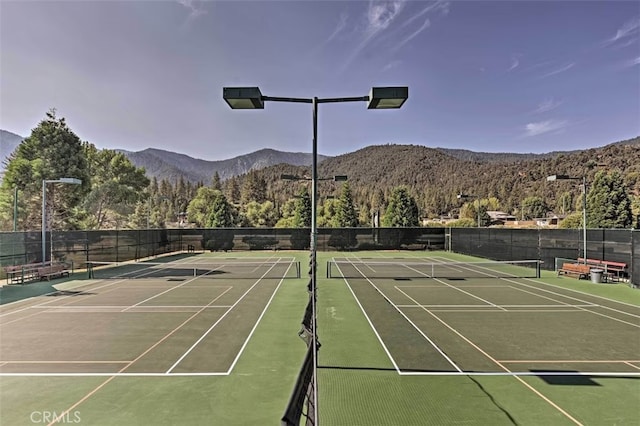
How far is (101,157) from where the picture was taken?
50844mm

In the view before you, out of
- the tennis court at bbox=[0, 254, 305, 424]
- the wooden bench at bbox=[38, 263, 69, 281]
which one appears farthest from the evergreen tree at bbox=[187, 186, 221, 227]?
the tennis court at bbox=[0, 254, 305, 424]

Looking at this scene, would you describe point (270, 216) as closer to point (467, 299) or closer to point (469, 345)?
point (467, 299)

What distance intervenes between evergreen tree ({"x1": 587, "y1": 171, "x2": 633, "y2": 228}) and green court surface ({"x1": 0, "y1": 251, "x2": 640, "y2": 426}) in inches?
1385

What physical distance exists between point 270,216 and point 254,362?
2904 inches

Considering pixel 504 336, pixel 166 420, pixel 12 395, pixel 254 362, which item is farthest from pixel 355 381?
pixel 12 395

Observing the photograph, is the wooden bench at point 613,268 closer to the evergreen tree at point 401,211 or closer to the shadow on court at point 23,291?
the shadow on court at point 23,291

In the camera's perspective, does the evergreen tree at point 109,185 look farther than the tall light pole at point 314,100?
Yes

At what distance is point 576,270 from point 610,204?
32291 mm

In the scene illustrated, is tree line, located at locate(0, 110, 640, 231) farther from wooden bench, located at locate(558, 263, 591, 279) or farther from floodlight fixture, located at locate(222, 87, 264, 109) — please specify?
floodlight fixture, located at locate(222, 87, 264, 109)

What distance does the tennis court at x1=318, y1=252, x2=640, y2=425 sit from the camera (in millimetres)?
5977

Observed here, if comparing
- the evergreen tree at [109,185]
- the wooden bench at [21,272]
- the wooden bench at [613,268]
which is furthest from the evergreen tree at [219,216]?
the wooden bench at [613,268]

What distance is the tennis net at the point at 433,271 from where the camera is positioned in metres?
22.0

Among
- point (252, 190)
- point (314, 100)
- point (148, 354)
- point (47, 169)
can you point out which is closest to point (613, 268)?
point (314, 100)

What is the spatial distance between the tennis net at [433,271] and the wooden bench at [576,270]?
147 cm
